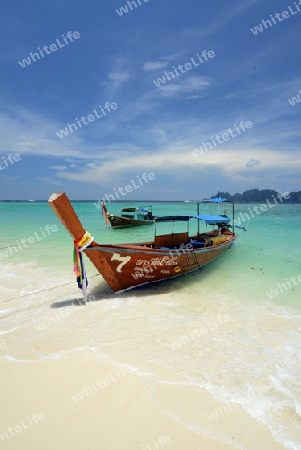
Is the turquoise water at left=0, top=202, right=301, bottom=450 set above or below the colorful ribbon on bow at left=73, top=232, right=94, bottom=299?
below

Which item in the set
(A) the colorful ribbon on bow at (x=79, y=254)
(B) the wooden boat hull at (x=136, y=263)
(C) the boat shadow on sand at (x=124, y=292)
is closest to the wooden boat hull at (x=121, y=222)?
(C) the boat shadow on sand at (x=124, y=292)

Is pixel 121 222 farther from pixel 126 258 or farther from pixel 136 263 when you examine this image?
pixel 126 258

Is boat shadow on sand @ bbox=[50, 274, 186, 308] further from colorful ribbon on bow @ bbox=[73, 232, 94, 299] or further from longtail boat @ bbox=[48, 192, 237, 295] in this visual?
colorful ribbon on bow @ bbox=[73, 232, 94, 299]

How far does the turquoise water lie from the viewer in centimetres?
361

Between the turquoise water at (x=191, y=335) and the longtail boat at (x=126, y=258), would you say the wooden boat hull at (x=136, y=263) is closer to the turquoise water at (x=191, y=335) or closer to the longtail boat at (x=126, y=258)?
the longtail boat at (x=126, y=258)

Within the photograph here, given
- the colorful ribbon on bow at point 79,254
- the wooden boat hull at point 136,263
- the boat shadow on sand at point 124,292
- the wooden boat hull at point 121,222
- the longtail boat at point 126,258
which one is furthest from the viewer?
the wooden boat hull at point 121,222

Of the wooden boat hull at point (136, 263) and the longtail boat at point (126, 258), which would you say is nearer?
the longtail boat at point (126, 258)

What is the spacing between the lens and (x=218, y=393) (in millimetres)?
3768

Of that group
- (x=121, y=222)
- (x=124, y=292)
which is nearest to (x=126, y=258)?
(x=124, y=292)

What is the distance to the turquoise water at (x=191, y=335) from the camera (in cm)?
361

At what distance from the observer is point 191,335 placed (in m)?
5.51

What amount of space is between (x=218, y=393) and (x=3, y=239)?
60.9 feet

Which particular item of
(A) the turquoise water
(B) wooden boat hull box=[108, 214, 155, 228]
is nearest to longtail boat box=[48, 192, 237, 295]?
(A) the turquoise water

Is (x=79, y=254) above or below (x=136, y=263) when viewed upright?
above
